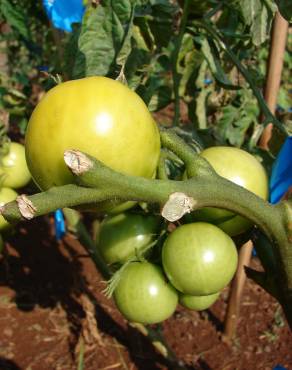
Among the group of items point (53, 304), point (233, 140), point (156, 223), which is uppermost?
point (156, 223)

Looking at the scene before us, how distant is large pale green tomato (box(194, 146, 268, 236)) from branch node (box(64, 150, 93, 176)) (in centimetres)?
26

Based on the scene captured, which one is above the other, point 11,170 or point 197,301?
point 197,301

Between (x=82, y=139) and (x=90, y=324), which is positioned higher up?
(x=82, y=139)

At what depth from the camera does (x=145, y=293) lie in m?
0.81

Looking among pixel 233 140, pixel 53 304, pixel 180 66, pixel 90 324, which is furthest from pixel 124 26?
pixel 53 304

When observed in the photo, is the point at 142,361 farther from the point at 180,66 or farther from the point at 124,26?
the point at 124,26

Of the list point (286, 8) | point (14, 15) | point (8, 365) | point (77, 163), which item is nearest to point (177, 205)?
point (77, 163)

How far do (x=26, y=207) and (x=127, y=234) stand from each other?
376 mm

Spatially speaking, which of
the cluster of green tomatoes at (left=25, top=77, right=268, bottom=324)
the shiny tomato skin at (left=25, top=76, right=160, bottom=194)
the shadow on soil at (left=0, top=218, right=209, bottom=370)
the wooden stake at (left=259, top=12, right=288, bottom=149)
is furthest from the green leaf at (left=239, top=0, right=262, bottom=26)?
the shadow on soil at (left=0, top=218, right=209, bottom=370)

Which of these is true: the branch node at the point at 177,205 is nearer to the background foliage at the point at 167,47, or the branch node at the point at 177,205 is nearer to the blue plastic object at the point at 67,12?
the background foliage at the point at 167,47

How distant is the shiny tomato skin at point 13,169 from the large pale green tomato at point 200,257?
76 cm

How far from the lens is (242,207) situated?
542 mm

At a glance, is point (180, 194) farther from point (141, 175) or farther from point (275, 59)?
point (275, 59)

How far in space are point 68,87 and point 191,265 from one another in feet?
1.05
